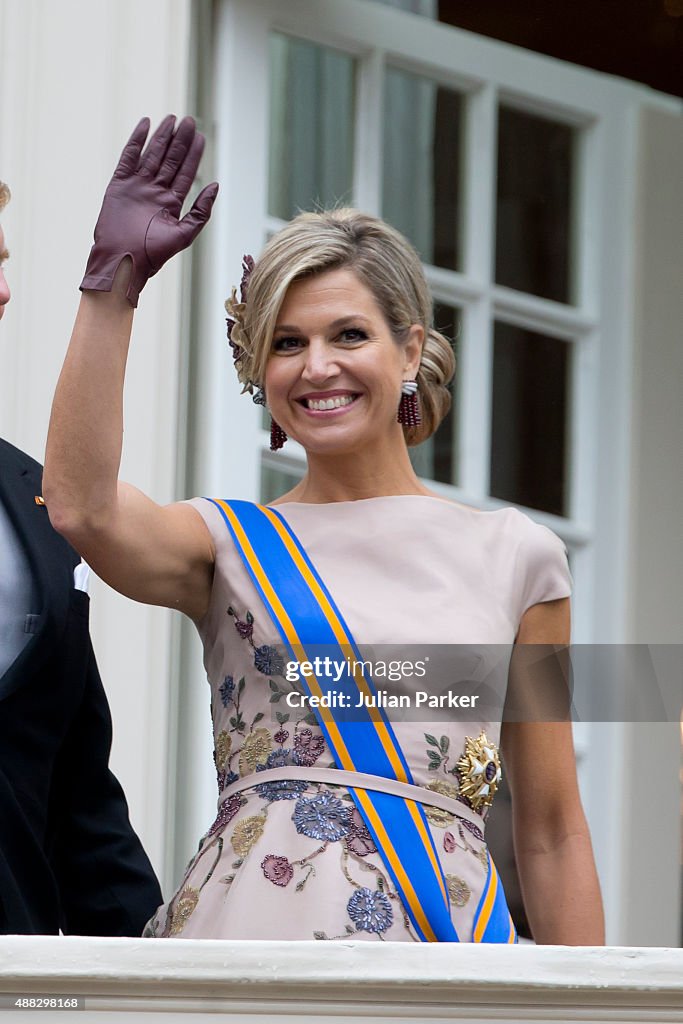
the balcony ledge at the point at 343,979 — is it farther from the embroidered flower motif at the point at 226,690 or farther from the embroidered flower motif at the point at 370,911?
the embroidered flower motif at the point at 226,690

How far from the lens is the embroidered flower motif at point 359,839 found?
6.78 feet

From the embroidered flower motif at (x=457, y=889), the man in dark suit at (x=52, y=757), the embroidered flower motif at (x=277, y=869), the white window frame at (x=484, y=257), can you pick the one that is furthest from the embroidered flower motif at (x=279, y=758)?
the white window frame at (x=484, y=257)

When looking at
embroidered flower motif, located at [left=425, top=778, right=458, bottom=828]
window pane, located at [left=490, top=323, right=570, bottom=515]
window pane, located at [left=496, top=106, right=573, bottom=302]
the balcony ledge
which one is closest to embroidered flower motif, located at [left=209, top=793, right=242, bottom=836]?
embroidered flower motif, located at [left=425, top=778, right=458, bottom=828]

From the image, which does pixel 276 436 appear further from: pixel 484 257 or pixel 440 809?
pixel 484 257

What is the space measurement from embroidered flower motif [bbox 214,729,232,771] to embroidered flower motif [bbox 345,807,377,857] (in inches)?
6.6

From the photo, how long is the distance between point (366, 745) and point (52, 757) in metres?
0.42

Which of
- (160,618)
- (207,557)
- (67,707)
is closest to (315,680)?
(207,557)

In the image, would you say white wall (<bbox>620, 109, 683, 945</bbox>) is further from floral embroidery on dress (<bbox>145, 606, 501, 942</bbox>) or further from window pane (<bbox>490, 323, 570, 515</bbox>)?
floral embroidery on dress (<bbox>145, 606, 501, 942</bbox>)

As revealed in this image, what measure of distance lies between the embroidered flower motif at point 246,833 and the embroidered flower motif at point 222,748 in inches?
3.4

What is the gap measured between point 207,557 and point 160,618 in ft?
2.43

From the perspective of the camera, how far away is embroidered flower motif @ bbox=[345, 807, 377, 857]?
2066 millimetres

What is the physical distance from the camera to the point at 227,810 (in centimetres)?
213

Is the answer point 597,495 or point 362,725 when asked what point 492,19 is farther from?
point 362,725

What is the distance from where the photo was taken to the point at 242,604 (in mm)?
2166
